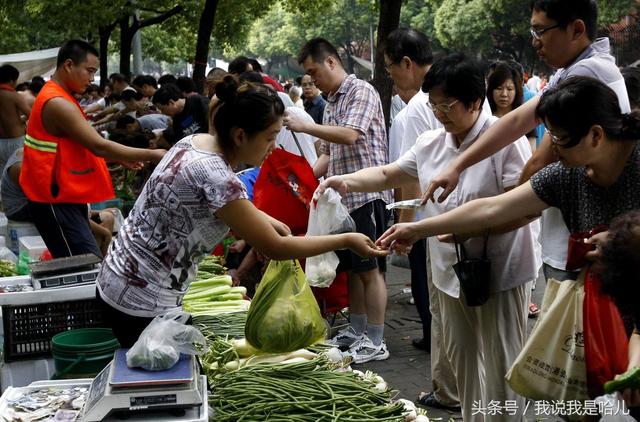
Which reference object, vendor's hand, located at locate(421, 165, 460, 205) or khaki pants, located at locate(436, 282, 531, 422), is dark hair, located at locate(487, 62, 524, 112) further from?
vendor's hand, located at locate(421, 165, 460, 205)

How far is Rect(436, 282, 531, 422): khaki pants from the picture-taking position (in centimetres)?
409

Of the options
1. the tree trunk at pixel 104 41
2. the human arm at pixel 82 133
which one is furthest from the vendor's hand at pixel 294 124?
the tree trunk at pixel 104 41

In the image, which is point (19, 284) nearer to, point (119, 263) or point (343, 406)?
point (119, 263)

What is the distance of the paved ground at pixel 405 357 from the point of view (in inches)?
219

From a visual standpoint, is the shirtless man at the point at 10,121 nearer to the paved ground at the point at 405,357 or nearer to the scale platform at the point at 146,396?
the paved ground at the point at 405,357

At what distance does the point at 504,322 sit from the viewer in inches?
161

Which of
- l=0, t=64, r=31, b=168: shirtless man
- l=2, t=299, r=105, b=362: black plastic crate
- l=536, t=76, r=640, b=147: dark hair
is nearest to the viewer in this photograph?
l=536, t=76, r=640, b=147: dark hair

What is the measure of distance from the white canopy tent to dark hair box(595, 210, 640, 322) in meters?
22.5

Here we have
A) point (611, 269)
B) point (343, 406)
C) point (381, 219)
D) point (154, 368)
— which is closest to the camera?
point (611, 269)

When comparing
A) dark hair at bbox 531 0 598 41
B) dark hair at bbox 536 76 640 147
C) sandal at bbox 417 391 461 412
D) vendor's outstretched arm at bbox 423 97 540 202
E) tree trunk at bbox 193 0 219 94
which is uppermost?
tree trunk at bbox 193 0 219 94

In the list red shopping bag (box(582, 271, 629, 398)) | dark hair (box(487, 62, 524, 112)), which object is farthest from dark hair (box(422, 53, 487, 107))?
dark hair (box(487, 62, 524, 112))

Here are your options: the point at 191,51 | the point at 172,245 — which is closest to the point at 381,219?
the point at 172,245

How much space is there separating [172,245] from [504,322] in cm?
177

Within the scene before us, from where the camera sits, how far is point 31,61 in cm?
2475
